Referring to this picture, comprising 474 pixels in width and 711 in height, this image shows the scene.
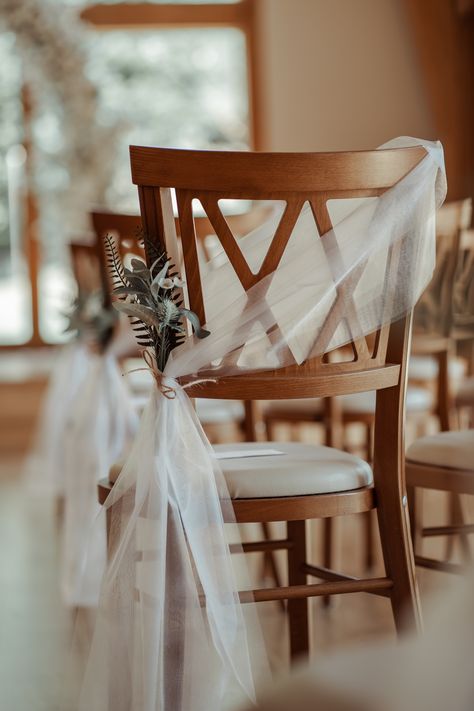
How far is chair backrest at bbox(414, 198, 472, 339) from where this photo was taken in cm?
251

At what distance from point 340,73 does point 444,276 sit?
165 inches

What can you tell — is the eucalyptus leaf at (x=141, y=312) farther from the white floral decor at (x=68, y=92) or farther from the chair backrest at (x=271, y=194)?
the white floral decor at (x=68, y=92)

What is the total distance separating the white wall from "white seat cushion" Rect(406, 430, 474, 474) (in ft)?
15.8

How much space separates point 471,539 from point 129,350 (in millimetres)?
1315

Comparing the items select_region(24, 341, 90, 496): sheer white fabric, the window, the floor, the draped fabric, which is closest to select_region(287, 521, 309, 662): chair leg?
the floor

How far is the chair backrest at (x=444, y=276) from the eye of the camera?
2512 millimetres

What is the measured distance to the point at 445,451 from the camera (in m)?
1.90

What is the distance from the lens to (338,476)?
5.53 ft

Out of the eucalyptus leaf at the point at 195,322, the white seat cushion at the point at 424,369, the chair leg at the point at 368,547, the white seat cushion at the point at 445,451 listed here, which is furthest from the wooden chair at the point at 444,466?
the white seat cushion at the point at 424,369

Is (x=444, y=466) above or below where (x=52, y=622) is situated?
above

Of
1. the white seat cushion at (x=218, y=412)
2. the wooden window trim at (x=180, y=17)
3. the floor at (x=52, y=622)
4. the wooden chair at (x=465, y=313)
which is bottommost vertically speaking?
the floor at (x=52, y=622)

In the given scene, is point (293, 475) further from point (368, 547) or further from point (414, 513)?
point (368, 547)

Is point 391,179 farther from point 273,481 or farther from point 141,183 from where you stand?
point 273,481

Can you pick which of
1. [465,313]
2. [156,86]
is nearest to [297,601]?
[465,313]
